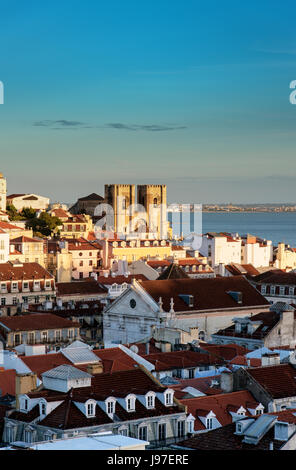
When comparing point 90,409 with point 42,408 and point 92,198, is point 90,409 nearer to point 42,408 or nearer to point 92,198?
point 42,408

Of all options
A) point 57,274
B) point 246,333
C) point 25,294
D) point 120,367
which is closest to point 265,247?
point 57,274

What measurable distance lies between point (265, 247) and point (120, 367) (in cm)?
9201

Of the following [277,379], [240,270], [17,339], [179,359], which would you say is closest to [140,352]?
[179,359]

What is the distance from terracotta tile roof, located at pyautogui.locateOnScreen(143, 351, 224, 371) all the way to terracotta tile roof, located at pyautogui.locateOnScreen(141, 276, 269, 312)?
16.4 m

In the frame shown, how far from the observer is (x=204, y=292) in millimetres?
64062

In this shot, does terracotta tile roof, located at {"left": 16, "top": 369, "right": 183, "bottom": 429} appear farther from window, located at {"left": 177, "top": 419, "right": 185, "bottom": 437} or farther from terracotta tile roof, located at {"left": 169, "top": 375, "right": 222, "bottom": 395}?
terracotta tile roof, located at {"left": 169, "top": 375, "right": 222, "bottom": 395}

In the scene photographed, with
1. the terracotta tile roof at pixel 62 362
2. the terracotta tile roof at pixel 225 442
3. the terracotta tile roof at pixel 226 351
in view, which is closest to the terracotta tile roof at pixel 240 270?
the terracotta tile roof at pixel 226 351

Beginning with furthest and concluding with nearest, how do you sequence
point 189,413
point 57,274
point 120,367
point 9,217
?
point 9,217 < point 57,274 < point 120,367 < point 189,413

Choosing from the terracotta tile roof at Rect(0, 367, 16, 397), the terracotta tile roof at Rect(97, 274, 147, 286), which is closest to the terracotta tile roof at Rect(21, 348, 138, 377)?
the terracotta tile roof at Rect(0, 367, 16, 397)

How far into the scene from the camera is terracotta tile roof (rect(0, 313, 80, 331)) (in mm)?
58875

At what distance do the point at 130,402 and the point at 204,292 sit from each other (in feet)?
105

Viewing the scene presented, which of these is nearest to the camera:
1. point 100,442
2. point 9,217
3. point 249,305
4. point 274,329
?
point 100,442

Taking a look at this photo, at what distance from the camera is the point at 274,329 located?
5400 centimetres
